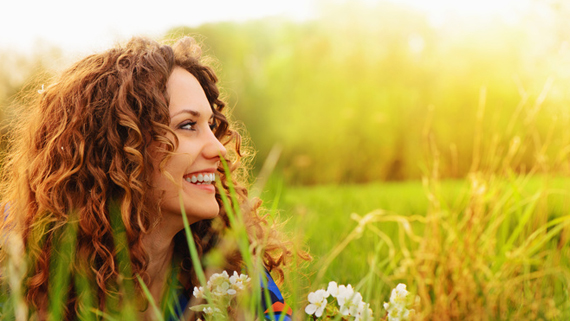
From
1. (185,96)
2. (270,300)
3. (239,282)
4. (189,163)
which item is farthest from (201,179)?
(239,282)

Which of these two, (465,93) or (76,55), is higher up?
(76,55)

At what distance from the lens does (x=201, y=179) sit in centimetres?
160

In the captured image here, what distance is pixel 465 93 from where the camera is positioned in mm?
9453

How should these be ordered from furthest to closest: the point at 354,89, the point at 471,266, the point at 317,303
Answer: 1. the point at 354,89
2. the point at 471,266
3. the point at 317,303

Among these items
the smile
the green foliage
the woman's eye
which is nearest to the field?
the smile

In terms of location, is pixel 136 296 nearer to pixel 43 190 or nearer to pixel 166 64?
pixel 43 190

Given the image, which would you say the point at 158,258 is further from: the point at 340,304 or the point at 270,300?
the point at 340,304

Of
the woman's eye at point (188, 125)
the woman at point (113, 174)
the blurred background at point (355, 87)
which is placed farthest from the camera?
the blurred background at point (355, 87)

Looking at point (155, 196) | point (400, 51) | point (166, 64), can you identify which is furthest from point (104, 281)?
point (400, 51)

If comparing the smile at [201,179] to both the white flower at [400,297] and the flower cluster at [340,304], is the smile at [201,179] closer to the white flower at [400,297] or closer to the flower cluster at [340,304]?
the flower cluster at [340,304]

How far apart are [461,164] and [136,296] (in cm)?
953

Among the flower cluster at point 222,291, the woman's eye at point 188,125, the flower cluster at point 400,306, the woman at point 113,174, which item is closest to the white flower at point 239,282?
the flower cluster at point 222,291

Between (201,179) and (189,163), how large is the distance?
0.07 meters

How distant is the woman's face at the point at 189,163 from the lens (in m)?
1.55
